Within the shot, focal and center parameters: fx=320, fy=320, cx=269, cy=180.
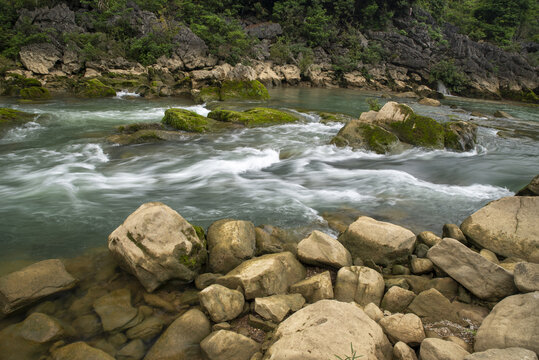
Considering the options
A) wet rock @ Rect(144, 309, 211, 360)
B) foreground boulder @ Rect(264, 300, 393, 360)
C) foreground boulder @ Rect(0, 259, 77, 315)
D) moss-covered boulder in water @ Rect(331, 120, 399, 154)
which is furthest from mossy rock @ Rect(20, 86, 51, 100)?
foreground boulder @ Rect(264, 300, 393, 360)

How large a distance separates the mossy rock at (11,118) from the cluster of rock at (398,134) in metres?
11.1

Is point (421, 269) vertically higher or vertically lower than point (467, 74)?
lower

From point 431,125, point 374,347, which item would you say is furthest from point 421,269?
point 431,125

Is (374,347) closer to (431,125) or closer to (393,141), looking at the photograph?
(393,141)

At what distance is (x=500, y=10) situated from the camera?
47.1 metres

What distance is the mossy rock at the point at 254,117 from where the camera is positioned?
13.1m

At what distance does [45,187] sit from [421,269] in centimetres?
744

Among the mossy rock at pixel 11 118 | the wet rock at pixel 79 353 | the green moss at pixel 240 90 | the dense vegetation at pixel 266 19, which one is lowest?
the wet rock at pixel 79 353

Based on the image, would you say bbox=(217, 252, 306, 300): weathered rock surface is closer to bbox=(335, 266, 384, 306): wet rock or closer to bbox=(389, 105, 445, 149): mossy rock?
bbox=(335, 266, 384, 306): wet rock

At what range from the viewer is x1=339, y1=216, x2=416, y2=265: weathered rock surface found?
415 centimetres

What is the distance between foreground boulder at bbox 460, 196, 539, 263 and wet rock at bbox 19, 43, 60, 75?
90.3ft

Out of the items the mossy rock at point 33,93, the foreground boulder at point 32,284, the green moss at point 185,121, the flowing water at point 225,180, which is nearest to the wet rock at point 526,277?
the flowing water at point 225,180

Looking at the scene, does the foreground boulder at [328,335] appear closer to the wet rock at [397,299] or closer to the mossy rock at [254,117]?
the wet rock at [397,299]

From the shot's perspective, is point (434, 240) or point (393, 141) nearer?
point (434, 240)
